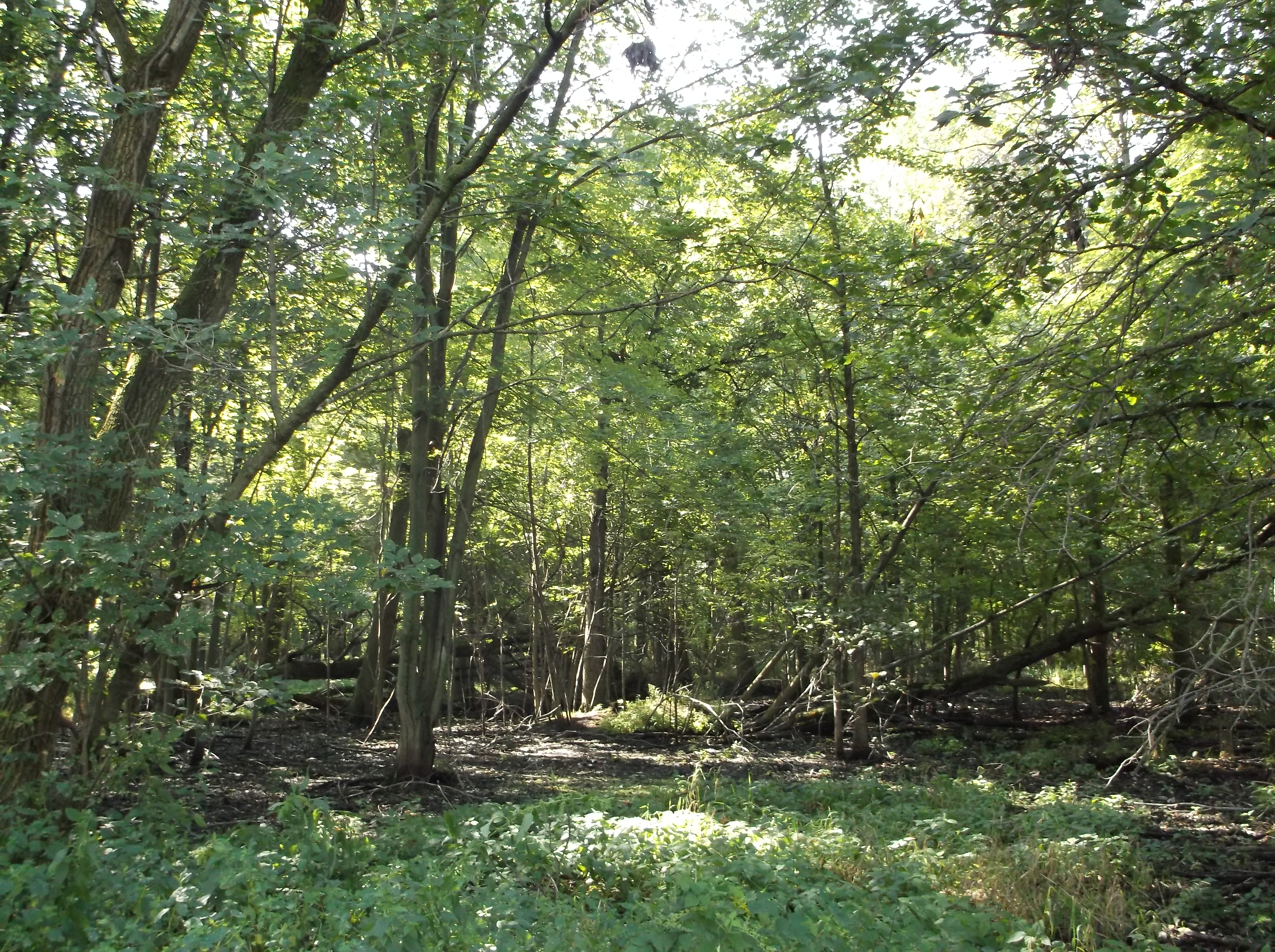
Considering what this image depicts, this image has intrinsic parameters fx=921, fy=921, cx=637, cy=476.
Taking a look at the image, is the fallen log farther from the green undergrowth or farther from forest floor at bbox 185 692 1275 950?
the green undergrowth

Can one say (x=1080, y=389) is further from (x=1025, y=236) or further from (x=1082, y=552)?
(x=1082, y=552)

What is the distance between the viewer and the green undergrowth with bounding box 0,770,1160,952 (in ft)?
12.7

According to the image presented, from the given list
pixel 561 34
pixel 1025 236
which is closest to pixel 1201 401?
pixel 1025 236

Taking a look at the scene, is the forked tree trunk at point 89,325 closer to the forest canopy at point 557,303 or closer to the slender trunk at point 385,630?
the forest canopy at point 557,303

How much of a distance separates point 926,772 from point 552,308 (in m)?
7.53

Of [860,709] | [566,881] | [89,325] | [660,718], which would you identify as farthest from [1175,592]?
[89,325]

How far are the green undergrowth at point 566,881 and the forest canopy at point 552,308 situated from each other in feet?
3.32

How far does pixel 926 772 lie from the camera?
11.0 meters

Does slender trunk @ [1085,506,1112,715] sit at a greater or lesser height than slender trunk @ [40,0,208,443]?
lesser

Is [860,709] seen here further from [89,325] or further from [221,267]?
[89,325]

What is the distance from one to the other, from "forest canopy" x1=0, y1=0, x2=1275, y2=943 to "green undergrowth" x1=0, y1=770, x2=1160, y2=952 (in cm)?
101

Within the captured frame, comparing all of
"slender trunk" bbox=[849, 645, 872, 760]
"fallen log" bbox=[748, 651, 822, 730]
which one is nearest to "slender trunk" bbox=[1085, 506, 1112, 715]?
"slender trunk" bbox=[849, 645, 872, 760]

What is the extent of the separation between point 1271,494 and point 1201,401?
164 cm

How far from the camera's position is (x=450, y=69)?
6996 mm
